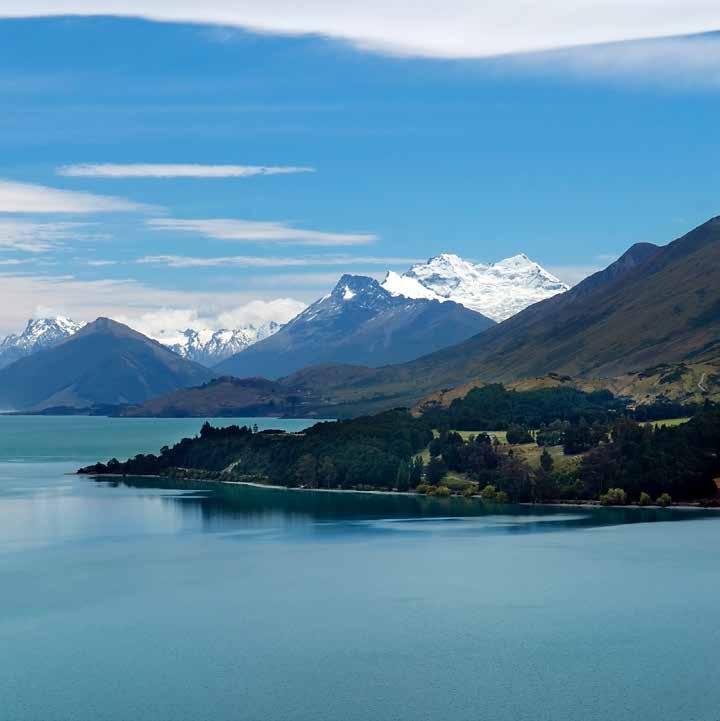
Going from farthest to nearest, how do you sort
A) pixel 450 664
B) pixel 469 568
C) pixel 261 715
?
1. pixel 469 568
2. pixel 450 664
3. pixel 261 715

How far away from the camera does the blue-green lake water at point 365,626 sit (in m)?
87.4

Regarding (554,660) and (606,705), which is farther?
(554,660)

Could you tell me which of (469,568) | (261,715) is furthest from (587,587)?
(261,715)

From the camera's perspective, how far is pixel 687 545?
159m

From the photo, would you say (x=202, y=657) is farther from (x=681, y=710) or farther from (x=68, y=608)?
(x=681, y=710)

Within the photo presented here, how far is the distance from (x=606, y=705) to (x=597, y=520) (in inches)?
4312

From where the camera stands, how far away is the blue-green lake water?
87438 millimetres

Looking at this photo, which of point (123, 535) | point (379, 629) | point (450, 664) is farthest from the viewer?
point (123, 535)

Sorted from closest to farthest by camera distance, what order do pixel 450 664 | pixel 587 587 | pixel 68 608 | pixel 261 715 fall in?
pixel 261 715 < pixel 450 664 < pixel 68 608 < pixel 587 587

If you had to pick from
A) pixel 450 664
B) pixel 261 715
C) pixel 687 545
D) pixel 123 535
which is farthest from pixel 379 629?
pixel 123 535

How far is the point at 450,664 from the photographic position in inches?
3812

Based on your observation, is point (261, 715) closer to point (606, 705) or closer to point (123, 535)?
point (606, 705)

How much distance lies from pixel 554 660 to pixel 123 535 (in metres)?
97.9

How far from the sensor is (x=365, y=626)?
11206cm
